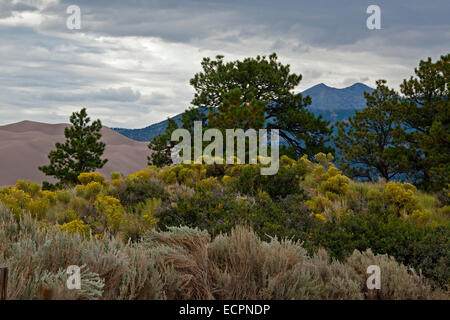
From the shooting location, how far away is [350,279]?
388cm

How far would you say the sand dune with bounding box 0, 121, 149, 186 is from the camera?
6116 centimetres

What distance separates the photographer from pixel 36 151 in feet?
229

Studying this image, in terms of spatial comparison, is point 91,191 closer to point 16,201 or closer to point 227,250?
point 16,201

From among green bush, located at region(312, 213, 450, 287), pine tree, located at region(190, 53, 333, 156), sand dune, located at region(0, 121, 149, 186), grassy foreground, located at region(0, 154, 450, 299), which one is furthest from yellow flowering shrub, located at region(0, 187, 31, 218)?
sand dune, located at region(0, 121, 149, 186)

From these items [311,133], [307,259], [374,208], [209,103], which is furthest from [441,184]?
[209,103]

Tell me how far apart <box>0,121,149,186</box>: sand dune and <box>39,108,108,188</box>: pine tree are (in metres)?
37.7

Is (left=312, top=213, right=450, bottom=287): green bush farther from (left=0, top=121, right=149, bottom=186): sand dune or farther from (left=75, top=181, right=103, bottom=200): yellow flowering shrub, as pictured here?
(left=0, top=121, right=149, bottom=186): sand dune

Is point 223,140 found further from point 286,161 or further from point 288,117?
point 288,117

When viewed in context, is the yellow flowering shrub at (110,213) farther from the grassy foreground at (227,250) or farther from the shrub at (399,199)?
the shrub at (399,199)

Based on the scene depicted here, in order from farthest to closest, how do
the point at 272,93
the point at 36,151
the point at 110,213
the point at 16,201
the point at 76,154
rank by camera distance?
1. the point at 36,151
2. the point at 272,93
3. the point at 76,154
4. the point at 16,201
5. the point at 110,213

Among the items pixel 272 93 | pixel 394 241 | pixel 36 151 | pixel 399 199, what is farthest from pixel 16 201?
pixel 36 151

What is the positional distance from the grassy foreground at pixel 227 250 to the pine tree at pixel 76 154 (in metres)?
11.0

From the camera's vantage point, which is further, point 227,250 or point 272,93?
point 272,93

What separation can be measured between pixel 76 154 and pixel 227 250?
59.5 feet
